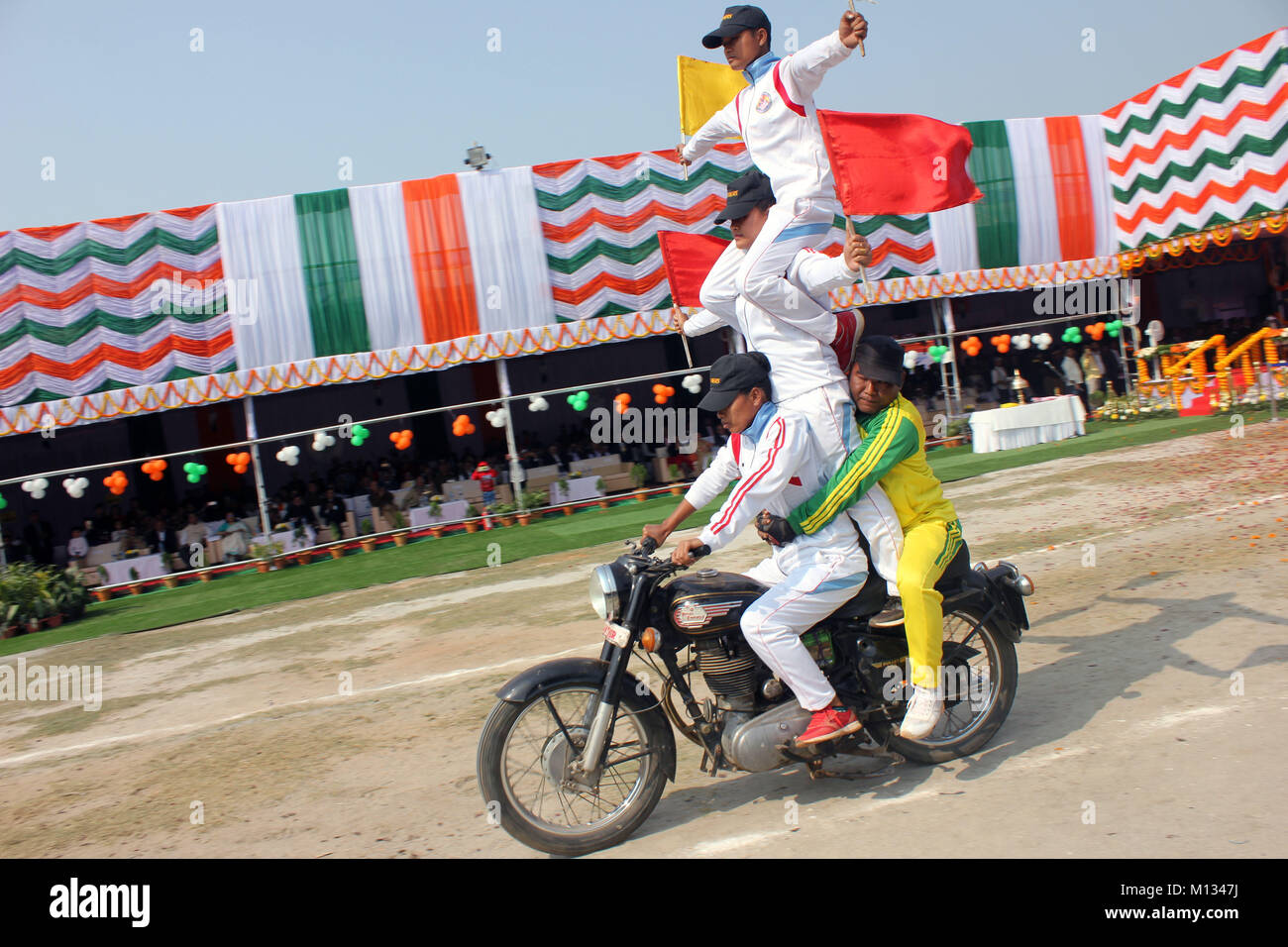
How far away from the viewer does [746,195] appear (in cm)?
457

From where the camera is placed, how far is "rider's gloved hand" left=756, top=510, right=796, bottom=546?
405 centimetres

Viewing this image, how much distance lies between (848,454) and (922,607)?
70 centimetres

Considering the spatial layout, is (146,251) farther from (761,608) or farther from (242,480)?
(761,608)

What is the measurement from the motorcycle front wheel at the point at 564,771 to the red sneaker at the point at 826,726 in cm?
56

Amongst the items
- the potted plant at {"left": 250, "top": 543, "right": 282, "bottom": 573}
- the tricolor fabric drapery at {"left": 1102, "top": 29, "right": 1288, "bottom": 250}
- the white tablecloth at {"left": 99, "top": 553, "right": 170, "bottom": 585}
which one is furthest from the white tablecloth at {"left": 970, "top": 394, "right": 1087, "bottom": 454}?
the white tablecloth at {"left": 99, "top": 553, "right": 170, "bottom": 585}

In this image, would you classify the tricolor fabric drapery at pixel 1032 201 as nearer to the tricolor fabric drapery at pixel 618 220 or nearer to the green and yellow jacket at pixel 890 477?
the tricolor fabric drapery at pixel 618 220

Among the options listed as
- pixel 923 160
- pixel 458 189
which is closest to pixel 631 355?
pixel 458 189

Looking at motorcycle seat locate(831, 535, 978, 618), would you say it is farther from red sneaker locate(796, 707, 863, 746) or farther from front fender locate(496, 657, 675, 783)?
front fender locate(496, 657, 675, 783)

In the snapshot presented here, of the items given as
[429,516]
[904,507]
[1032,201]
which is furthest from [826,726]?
[1032,201]

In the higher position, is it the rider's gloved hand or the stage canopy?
the stage canopy

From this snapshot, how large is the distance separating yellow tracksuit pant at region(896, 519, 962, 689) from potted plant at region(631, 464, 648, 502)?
15.5 meters

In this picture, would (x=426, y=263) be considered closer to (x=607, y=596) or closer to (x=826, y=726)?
(x=607, y=596)

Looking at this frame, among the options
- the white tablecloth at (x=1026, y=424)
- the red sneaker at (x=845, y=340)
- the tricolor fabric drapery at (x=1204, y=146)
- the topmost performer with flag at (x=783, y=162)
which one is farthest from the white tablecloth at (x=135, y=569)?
the tricolor fabric drapery at (x=1204, y=146)

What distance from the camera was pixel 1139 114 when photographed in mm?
21531
